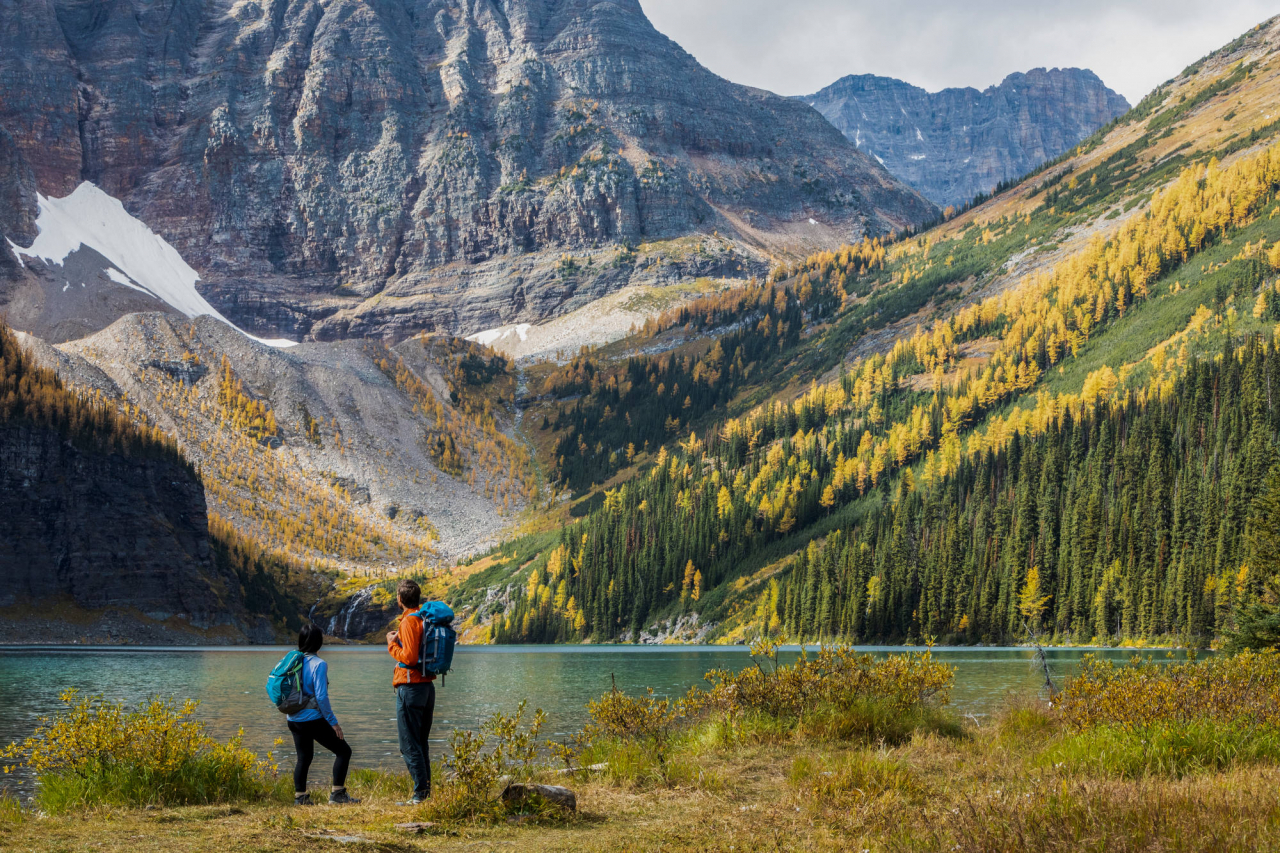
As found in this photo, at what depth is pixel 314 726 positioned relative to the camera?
47.4 ft

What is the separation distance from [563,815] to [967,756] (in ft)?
27.0

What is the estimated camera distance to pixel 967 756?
16.5 metres

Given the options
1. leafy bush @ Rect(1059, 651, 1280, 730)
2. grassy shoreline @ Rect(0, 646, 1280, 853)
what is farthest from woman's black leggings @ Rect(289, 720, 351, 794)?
leafy bush @ Rect(1059, 651, 1280, 730)

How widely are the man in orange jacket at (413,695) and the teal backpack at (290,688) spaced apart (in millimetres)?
1503

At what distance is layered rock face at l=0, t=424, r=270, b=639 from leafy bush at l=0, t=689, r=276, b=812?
145703mm

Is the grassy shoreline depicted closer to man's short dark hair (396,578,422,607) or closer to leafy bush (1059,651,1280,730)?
leafy bush (1059,651,1280,730)

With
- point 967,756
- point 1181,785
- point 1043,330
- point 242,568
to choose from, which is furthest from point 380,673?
point 1043,330

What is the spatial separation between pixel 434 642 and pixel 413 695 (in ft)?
2.97

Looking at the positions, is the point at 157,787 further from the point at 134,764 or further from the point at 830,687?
the point at 830,687

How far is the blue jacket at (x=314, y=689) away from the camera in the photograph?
14234 mm

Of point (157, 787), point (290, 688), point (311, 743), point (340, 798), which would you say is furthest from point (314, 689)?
point (157, 787)

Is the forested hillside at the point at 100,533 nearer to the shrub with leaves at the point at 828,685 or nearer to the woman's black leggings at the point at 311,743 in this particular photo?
the shrub with leaves at the point at 828,685

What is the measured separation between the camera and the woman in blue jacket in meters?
14.3

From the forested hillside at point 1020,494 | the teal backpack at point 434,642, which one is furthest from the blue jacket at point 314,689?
the forested hillside at point 1020,494
